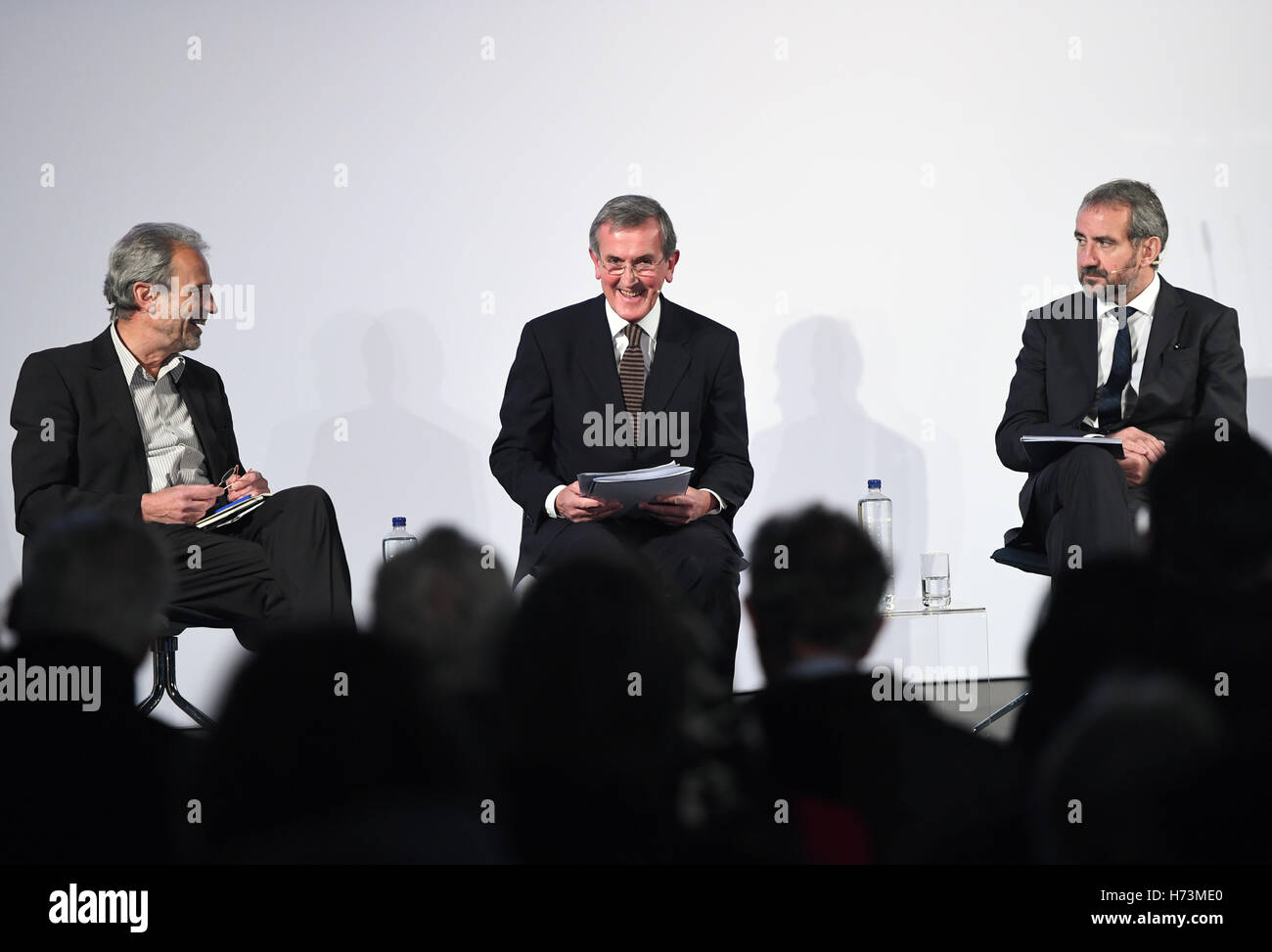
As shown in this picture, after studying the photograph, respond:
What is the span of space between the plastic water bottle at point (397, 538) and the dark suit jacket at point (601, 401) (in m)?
1.14

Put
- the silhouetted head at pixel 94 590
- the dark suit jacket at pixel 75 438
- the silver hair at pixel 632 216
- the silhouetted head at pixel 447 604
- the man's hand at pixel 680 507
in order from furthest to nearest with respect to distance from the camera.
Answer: the silver hair at pixel 632 216 → the man's hand at pixel 680 507 → the dark suit jacket at pixel 75 438 → the silhouetted head at pixel 94 590 → the silhouetted head at pixel 447 604

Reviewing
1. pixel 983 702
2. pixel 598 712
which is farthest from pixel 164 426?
pixel 983 702

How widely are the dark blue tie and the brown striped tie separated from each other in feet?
4.18

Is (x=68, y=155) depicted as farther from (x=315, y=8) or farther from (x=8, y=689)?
(x=8, y=689)

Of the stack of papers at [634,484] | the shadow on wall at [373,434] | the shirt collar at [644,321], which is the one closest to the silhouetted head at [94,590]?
the stack of papers at [634,484]

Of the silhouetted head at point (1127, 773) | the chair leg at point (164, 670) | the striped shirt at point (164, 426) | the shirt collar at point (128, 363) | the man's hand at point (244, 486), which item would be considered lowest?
the chair leg at point (164, 670)

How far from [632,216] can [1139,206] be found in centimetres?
144

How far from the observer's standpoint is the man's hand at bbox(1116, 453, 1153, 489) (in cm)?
331

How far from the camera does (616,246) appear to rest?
346cm

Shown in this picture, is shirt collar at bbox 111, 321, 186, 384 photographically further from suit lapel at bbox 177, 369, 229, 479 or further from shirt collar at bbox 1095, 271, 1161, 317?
shirt collar at bbox 1095, 271, 1161, 317

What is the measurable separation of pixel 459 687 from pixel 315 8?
137 inches

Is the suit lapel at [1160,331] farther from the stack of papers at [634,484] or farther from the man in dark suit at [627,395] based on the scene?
the stack of papers at [634,484]

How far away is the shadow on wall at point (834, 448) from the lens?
4.78 metres
